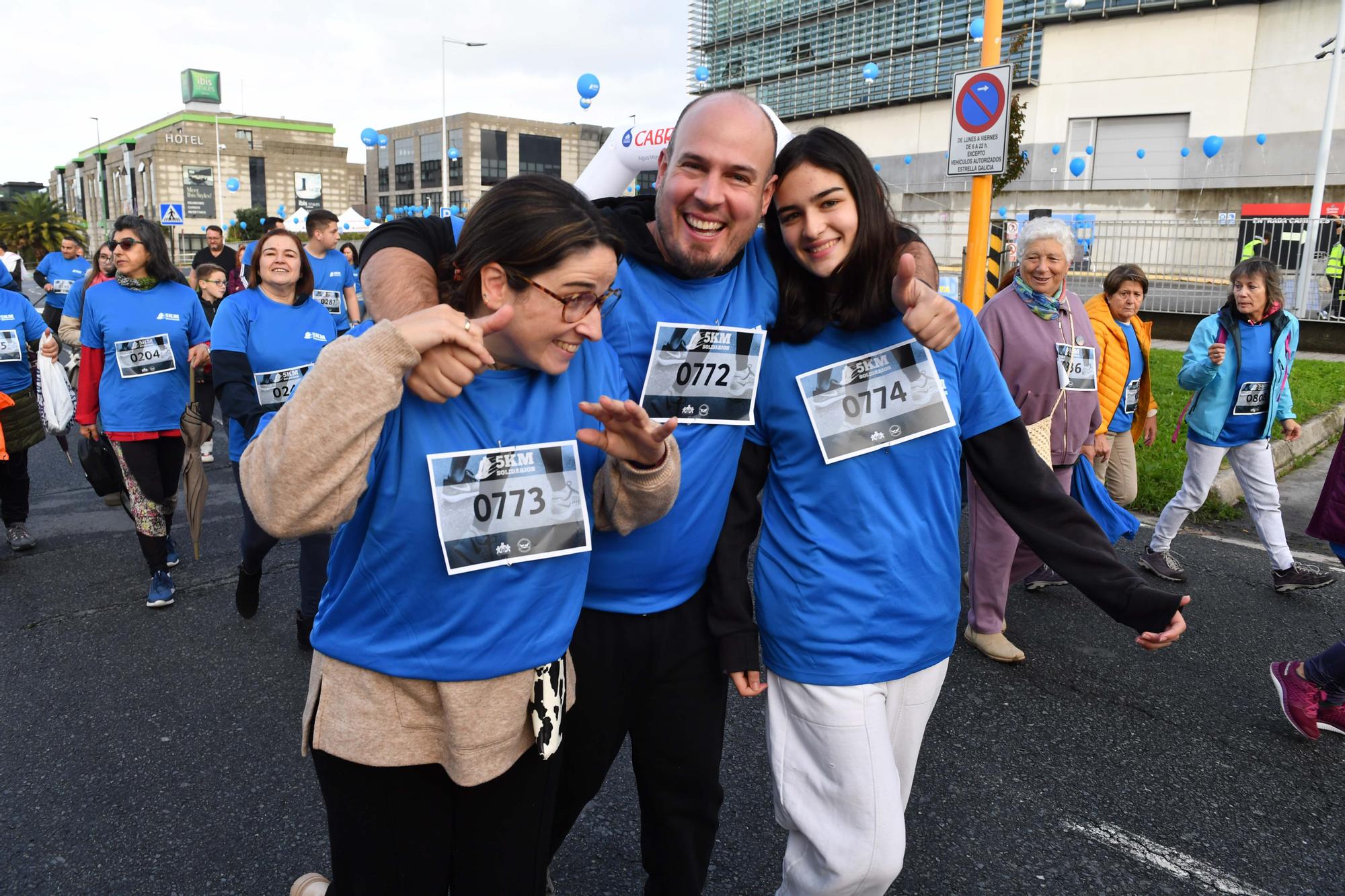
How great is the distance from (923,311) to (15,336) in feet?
21.4

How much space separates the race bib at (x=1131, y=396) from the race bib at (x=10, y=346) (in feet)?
22.9

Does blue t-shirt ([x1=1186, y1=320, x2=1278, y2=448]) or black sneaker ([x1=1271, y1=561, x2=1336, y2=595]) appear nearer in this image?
black sneaker ([x1=1271, y1=561, x2=1336, y2=595])

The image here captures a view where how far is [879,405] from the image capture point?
2.03 meters

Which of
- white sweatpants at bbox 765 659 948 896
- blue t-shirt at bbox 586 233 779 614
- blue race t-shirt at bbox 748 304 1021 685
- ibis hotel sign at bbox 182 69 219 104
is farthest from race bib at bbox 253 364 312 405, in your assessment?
ibis hotel sign at bbox 182 69 219 104

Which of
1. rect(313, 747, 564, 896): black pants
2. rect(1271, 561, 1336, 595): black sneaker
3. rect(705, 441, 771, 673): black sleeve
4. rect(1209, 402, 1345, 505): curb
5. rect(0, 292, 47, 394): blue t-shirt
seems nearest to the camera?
rect(313, 747, 564, 896): black pants

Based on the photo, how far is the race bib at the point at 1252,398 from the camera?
5.30 meters

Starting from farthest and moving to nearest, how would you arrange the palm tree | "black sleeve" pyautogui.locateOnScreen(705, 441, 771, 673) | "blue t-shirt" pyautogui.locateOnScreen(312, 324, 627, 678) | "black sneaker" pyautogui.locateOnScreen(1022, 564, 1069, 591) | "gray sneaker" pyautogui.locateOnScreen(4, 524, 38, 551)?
the palm tree → "gray sneaker" pyautogui.locateOnScreen(4, 524, 38, 551) → "black sneaker" pyautogui.locateOnScreen(1022, 564, 1069, 591) → "black sleeve" pyautogui.locateOnScreen(705, 441, 771, 673) → "blue t-shirt" pyautogui.locateOnScreen(312, 324, 627, 678)

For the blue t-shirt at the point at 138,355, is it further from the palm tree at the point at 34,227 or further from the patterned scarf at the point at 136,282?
the palm tree at the point at 34,227

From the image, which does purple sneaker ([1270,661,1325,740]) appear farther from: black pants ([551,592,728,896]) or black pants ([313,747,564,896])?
black pants ([313,747,564,896])

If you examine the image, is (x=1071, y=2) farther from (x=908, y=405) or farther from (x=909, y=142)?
(x=908, y=405)

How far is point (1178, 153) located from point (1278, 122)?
2.56m

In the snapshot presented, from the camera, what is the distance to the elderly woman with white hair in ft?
14.3

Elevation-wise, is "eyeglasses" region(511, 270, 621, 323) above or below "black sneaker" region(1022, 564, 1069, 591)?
above

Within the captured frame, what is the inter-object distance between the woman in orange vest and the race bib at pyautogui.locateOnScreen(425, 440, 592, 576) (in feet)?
13.2
